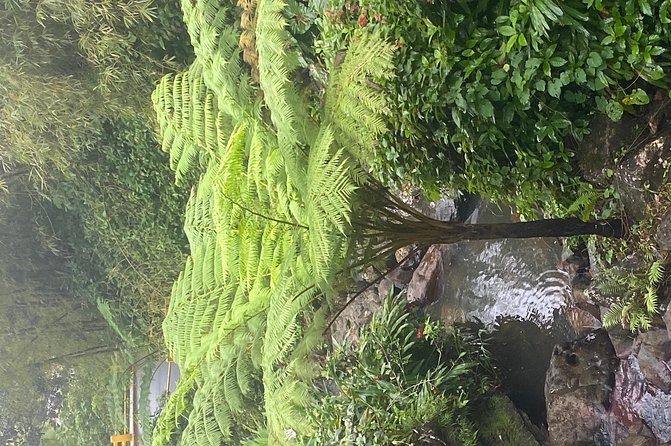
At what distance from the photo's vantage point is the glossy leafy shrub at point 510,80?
175 cm

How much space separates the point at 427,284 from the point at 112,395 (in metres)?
4.58

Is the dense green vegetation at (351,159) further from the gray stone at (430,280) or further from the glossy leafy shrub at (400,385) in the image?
the gray stone at (430,280)

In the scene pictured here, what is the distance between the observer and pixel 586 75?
72.7 inches

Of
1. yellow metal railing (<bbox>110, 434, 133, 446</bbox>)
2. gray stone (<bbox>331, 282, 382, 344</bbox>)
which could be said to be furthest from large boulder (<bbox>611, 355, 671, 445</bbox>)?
yellow metal railing (<bbox>110, 434, 133, 446</bbox>)

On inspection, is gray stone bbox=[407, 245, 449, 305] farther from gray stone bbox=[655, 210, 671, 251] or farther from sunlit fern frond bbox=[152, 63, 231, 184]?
gray stone bbox=[655, 210, 671, 251]

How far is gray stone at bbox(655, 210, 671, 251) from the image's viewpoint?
1.95 meters

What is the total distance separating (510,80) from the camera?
1.96 m

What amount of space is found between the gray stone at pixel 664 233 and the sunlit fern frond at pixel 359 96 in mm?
906

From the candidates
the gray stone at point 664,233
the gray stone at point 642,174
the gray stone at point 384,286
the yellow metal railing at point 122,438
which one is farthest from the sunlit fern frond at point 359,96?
the yellow metal railing at point 122,438

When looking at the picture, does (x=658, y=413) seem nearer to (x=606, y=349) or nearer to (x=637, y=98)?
(x=606, y=349)

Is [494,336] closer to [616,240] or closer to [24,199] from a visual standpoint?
[616,240]

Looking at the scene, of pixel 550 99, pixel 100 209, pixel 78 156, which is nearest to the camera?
pixel 550 99

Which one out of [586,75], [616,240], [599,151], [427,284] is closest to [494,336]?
[427,284]

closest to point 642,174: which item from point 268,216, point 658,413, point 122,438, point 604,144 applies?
point 604,144
